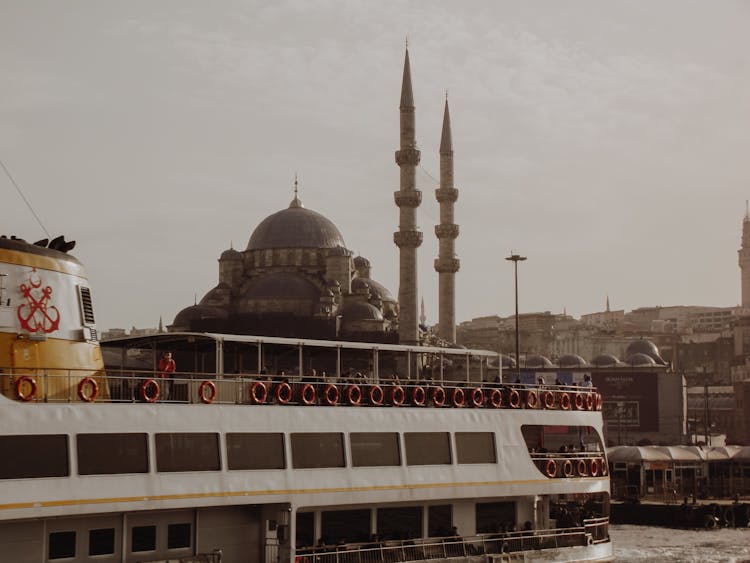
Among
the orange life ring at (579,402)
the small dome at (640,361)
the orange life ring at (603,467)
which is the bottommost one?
the orange life ring at (603,467)

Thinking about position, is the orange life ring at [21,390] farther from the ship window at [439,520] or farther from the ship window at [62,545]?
the ship window at [439,520]

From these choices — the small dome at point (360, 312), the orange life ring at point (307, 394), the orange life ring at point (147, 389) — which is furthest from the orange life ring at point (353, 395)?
the small dome at point (360, 312)

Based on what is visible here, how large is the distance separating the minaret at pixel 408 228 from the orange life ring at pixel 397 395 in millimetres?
66247

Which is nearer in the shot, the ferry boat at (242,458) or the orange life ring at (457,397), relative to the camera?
the ferry boat at (242,458)

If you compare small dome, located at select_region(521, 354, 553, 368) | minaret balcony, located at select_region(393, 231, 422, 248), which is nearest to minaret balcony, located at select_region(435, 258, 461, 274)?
minaret balcony, located at select_region(393, 231, 422, 248)

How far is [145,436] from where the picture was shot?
19078mm

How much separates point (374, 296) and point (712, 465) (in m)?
44.7

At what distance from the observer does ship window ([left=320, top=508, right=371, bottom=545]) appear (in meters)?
22.4

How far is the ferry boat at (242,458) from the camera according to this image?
18203mm

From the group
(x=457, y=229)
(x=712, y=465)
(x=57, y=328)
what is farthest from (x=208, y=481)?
(x=457, y=229)

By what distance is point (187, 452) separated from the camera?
19.6 meters

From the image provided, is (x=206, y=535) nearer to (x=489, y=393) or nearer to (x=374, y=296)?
(x=489, y=393)

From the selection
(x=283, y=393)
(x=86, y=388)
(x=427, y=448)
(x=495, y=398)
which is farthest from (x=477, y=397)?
(x=86, y=388)

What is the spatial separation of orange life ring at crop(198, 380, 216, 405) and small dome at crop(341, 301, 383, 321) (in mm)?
77798
